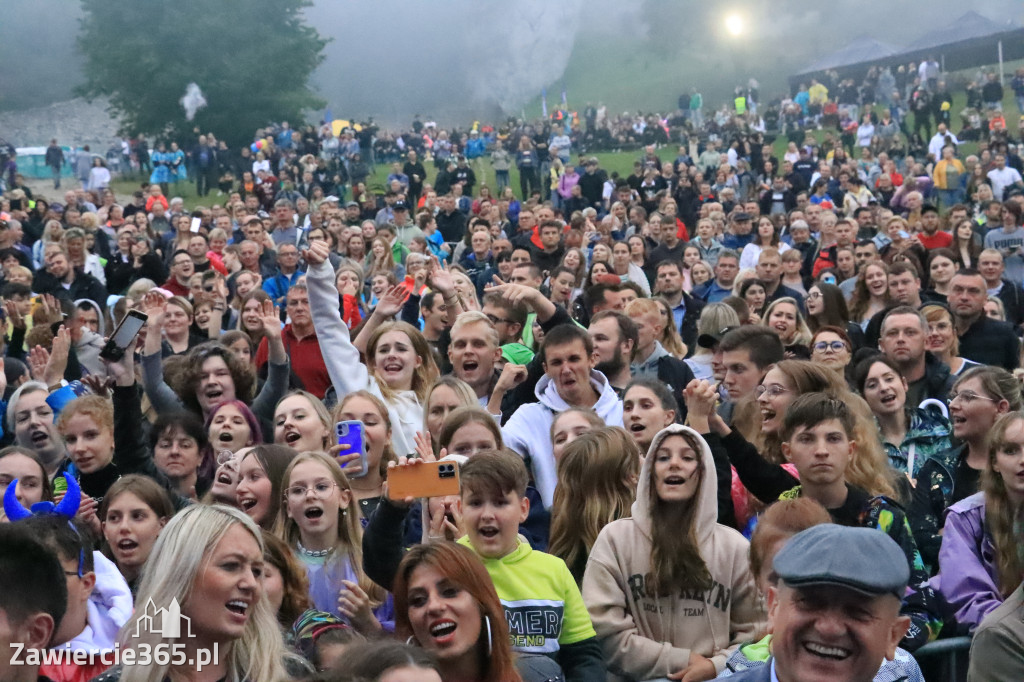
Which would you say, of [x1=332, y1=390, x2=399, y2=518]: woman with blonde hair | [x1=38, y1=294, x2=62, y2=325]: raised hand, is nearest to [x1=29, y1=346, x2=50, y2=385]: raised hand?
→ [x1=38, y1=294, x2=62, y2=325]: raised hand

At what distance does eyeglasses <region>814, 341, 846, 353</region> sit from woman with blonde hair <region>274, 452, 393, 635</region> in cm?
361

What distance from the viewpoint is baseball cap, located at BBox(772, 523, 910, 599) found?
2531mm

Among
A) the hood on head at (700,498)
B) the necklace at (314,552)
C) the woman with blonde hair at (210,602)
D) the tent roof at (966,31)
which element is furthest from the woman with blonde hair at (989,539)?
the tent roof at (966,31)

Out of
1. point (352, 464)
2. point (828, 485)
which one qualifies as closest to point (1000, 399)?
point (828, 485)

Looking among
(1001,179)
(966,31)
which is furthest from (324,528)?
(966,31)

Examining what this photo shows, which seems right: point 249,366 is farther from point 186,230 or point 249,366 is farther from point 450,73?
point 450,73

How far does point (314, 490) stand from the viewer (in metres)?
4.71

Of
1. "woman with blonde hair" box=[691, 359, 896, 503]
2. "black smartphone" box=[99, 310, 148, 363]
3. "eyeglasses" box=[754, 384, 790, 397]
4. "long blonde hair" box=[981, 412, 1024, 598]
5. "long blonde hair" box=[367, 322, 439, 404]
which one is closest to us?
"long blonde hair" box=[981, 412, 1024, 598]

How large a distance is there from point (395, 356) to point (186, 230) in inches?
350

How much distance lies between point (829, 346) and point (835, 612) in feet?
16.6

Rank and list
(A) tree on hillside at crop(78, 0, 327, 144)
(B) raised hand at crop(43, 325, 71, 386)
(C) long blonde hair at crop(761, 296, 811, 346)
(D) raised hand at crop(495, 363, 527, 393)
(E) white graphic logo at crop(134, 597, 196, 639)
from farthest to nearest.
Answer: (A) tree on hillside at crop(78, 0, 327, 144) → (C) long blonde hair at crop(761, 296, 811, 346) → (B) raised hand at crop(43, 325, 71, 386) → (D) raised hand at crop(495, 363, 527, 393) → (E) white graphic logo at crop(134, 597, 196, 639)

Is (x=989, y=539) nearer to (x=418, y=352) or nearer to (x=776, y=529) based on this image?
(x=776, y=529)

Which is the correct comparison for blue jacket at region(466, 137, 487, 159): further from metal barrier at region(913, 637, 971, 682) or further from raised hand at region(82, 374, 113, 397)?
metal barrier at region(913, 637, 971, 682)

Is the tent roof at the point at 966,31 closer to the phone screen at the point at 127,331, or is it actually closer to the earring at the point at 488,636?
the phone screen at the point at 127,331
